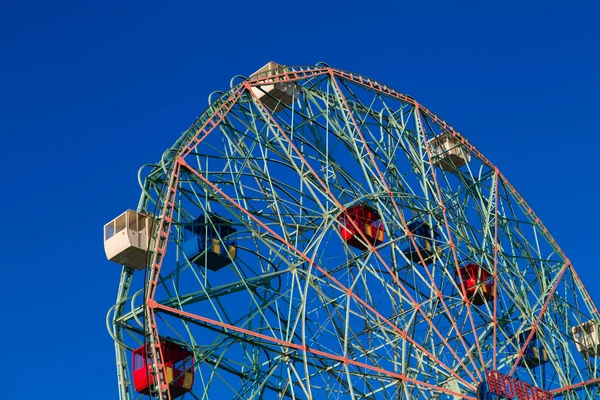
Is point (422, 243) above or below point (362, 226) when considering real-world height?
above

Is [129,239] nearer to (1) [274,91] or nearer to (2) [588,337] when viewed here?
(1) [274,91]

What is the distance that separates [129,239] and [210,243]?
2.89 metres

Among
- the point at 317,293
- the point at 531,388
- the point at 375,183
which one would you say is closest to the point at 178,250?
the point at 317,293

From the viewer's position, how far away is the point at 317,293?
1764 inches

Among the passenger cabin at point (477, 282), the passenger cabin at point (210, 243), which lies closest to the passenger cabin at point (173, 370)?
the passenger cabin at point (210, 243)

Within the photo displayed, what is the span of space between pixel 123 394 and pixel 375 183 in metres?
13.5

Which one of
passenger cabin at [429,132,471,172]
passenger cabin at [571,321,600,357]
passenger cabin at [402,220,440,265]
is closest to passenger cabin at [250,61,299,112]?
passenger cabin at [402,220,440,265]

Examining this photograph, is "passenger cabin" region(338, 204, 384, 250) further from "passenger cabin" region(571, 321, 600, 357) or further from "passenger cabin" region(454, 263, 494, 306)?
"passenger cabin" region(571, 321, 600, 357)

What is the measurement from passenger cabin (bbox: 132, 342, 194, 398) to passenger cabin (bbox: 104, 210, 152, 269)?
11.0 ft

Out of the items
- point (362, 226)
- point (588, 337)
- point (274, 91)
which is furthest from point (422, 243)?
point (274, 91)

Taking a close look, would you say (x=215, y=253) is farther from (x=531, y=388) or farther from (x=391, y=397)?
(x=531, y=388)

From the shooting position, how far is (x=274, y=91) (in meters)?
49.7

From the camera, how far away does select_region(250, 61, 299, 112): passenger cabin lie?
4919cm

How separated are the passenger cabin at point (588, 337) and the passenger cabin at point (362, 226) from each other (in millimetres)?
12872
